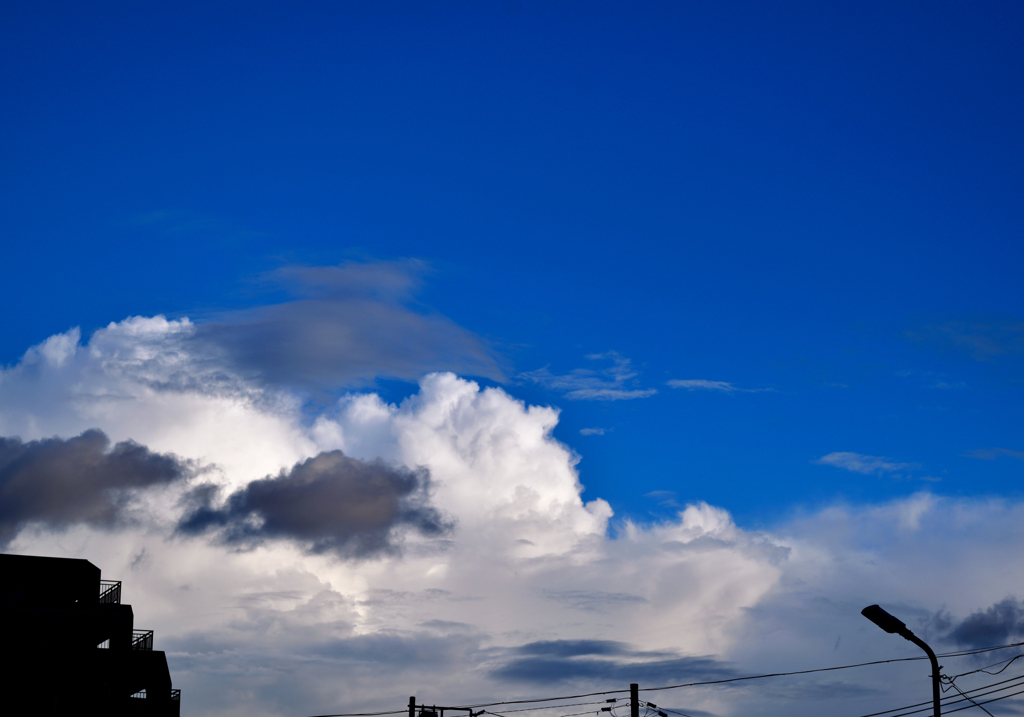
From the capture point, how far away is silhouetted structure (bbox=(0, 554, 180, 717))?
57.0m

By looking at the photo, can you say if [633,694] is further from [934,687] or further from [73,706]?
[73,706]

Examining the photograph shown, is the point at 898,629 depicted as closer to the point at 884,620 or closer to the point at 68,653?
the point at 884,620

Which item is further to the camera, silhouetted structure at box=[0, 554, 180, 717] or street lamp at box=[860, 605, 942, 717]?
silhouetted structure at box=[0, 554, 180, 717]

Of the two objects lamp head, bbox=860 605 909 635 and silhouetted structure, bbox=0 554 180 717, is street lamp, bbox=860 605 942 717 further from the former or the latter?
silhouetted structure, bbox=0 554 180 717

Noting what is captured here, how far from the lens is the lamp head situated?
94.8ft

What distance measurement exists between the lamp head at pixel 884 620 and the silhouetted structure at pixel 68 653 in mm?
46697

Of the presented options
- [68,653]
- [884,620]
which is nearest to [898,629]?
[884,620]

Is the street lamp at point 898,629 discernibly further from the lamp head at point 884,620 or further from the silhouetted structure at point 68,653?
the silhouetted structure at point 68,653

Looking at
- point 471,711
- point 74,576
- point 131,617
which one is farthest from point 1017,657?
point 74,576

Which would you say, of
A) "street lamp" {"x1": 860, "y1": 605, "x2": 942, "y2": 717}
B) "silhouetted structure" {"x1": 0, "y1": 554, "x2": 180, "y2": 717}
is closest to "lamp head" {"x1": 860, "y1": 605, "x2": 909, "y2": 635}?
"street lamp" {"x1": 860, "y1": 605, "x2": 942, "y2": 717}

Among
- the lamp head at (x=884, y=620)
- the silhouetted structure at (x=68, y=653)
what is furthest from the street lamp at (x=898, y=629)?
the silhouetted structure at (x=68, y=653)

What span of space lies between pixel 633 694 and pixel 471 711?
33.4 feet

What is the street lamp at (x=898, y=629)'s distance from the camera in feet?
94.7

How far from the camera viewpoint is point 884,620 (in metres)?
29.1
